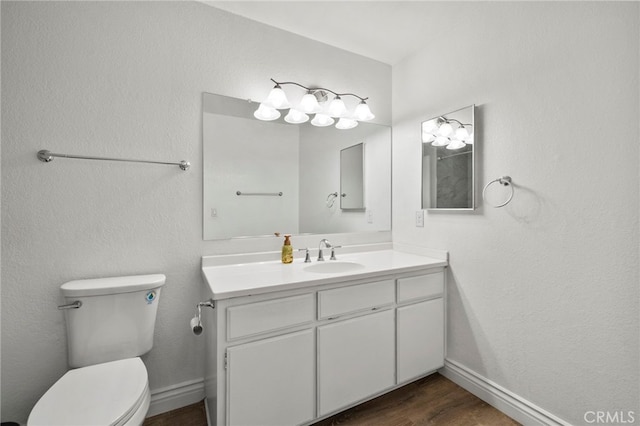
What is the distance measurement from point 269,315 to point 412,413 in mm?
1033

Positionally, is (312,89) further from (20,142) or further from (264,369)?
(264,369)

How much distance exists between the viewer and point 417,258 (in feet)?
6.43

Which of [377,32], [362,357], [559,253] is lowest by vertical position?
[362,357]

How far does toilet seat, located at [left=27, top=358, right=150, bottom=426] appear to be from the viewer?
0.95 metres

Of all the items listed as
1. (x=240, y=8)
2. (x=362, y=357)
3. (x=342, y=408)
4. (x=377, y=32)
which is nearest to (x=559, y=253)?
(x=362, y=357)

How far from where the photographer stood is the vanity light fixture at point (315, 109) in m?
1.79

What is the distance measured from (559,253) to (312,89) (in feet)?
5.68

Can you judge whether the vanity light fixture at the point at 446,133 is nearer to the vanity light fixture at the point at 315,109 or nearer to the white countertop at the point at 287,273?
the vanity light fixture at the point at 315,109

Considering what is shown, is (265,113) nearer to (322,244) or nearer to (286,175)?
(286,175)

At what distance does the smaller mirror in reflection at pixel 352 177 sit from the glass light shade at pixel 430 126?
48cm

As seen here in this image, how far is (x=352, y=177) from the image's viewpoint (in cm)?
222

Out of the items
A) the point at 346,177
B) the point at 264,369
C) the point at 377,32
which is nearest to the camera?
the point at 264,369

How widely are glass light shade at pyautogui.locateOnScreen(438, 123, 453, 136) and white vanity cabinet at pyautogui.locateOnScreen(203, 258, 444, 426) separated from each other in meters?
0.89

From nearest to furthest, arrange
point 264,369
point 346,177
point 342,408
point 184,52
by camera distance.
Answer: point 264,369
point 342,408
point 184,52
point 346,177
